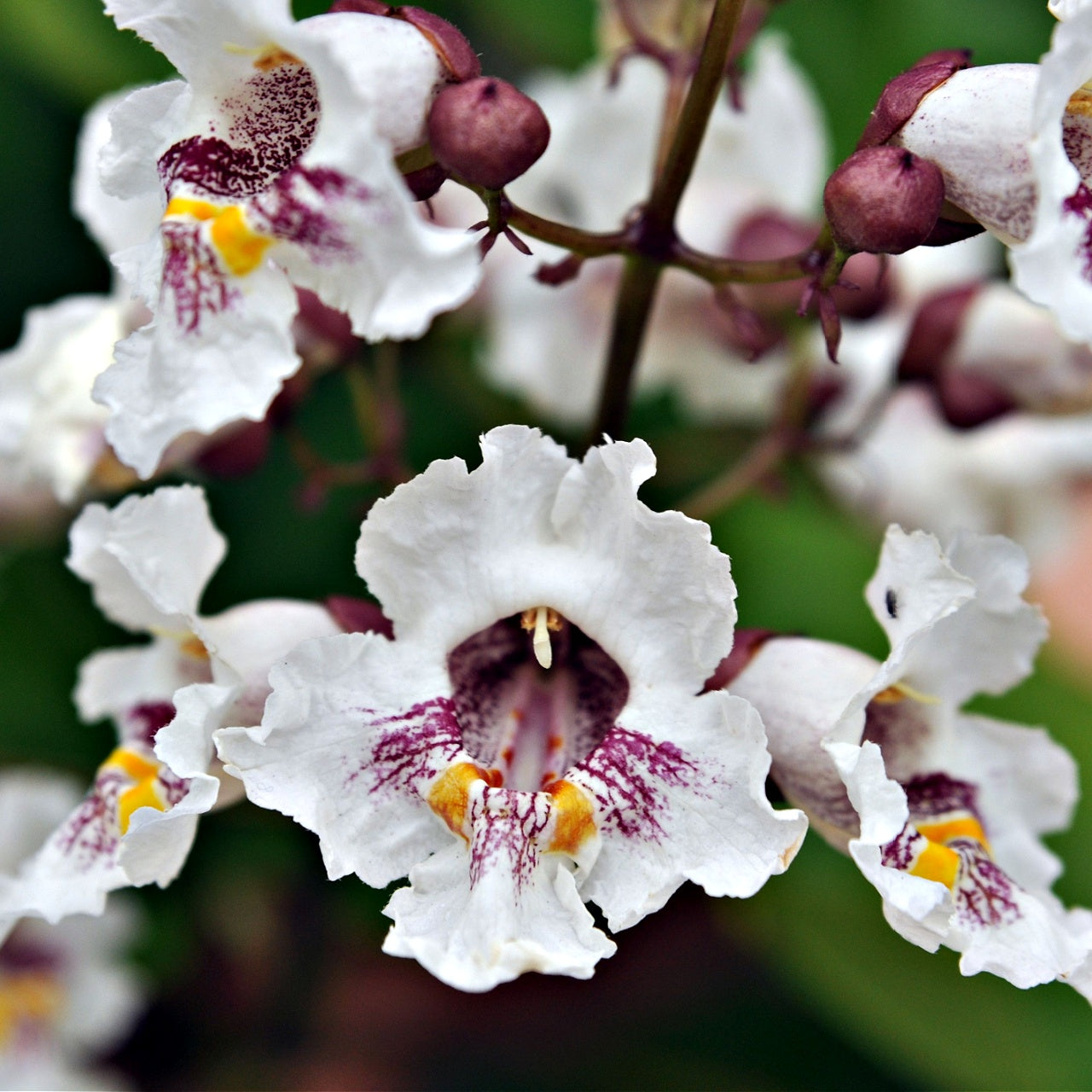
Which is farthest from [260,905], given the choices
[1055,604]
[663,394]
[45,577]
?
[1055,604]

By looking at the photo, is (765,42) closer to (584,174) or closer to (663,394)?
(584,174)

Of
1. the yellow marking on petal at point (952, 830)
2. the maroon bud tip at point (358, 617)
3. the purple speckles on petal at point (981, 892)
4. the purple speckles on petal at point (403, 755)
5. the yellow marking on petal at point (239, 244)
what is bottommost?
the yellow marking on petal at point (952, 830)

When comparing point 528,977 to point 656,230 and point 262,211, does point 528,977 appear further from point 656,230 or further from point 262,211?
point 262,211

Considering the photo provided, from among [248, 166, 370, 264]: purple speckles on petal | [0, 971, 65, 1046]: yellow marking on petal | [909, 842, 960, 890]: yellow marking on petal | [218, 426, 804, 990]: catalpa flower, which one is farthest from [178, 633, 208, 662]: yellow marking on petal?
[0, 971, 65, 1046]: yellow marking on petal

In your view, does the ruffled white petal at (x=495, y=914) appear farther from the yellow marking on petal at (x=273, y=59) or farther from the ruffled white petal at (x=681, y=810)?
the yellow marking on petal at (x=273, y=59)

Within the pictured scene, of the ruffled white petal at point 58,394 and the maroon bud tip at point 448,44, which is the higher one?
the maroon bud tip at point 448,44

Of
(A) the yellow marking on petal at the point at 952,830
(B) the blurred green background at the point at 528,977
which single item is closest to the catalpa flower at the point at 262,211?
(A) the yellow marking on petal at the point at 952,830

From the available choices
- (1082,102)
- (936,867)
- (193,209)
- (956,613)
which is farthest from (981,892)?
(193,209)
